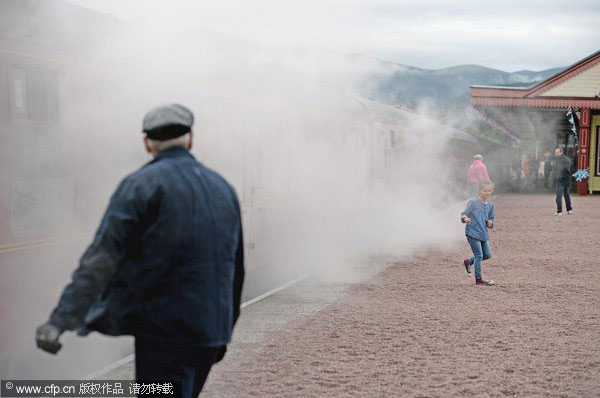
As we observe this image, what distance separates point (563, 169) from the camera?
18031 millimetres

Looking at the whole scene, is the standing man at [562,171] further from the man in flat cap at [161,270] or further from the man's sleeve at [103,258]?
the man's sleeve at [103,258]

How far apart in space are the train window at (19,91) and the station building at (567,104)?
23.4 metres

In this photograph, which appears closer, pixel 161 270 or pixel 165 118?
pixel 161 270

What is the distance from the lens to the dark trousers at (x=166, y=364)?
276 cm

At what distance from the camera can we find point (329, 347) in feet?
19.0

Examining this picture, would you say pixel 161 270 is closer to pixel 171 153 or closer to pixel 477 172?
pixel 171 153

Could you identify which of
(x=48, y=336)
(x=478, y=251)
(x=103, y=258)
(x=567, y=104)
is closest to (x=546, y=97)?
(x=567, y=104)

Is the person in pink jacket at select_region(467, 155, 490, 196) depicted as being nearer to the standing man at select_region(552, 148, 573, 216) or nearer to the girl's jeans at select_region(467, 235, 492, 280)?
the standing man at select_region(552, 148, 573, 216)

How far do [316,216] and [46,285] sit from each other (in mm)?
7202

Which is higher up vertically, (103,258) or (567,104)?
(567,104)

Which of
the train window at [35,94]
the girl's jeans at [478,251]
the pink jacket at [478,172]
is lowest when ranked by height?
the girl's jeans at [478,251]

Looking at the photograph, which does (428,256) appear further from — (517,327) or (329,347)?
(329,347)

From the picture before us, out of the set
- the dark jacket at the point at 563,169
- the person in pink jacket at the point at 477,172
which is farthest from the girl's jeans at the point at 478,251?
the dark jacket at the point at 563,169

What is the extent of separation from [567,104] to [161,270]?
26127 mm
